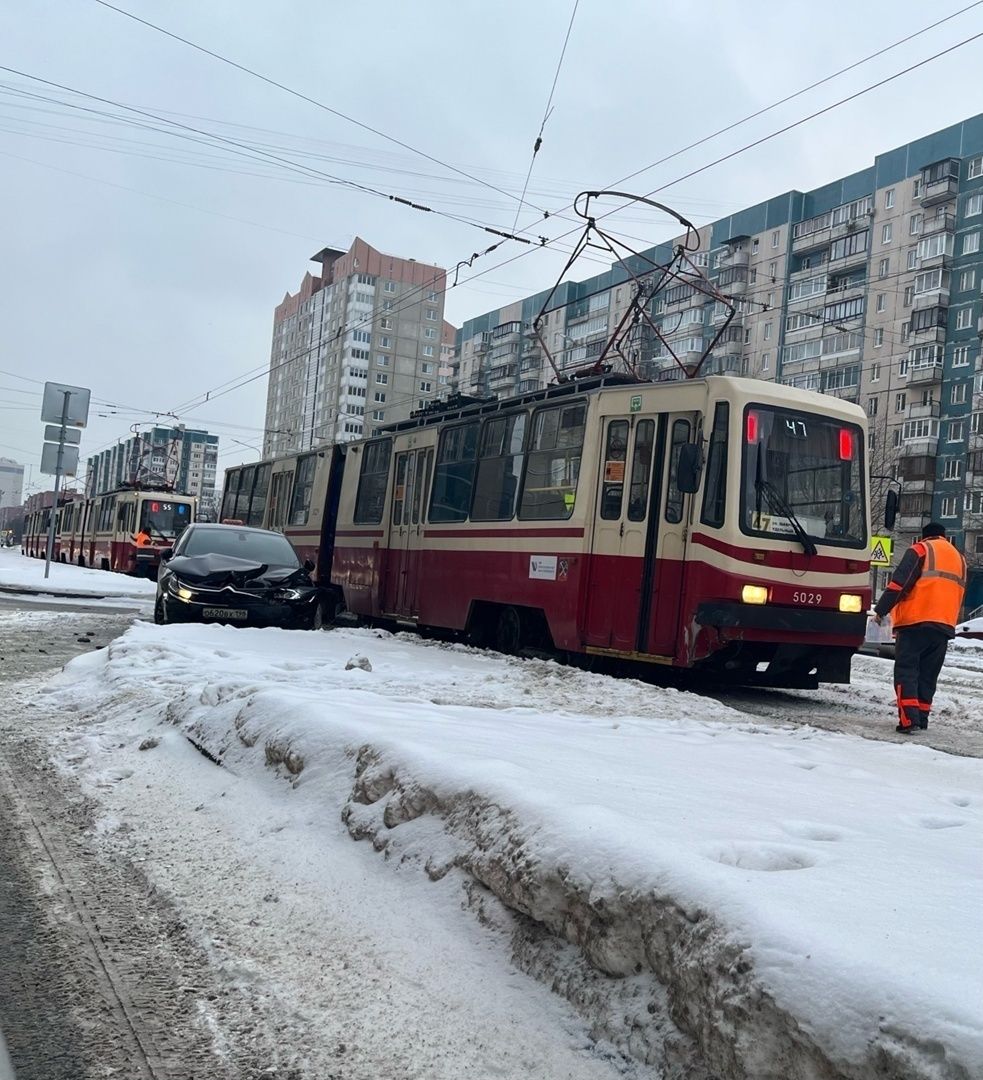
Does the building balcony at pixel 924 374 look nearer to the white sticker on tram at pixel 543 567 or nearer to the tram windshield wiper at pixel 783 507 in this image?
the white sticker on tram at pixel 543 567

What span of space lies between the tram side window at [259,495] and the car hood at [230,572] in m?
8.18

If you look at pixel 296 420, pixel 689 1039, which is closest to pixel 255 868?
pixel 689 1039

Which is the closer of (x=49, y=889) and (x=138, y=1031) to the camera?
(x=138, y=1031)

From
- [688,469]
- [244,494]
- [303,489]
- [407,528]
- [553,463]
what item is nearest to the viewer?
[688,469]

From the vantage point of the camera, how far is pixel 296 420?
116938 millimetres

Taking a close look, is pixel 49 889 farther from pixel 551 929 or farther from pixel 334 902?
pixel 551 929

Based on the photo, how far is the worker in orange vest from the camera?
9266mm

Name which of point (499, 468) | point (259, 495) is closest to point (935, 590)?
point (499, 468)

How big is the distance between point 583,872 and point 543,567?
886cm

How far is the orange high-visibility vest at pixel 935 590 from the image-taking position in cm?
934

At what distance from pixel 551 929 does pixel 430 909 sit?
1.92 feet

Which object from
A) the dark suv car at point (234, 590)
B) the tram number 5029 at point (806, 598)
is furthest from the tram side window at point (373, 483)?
the tram number 5029 at point (806, 598)

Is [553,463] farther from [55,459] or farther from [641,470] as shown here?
[55,459]

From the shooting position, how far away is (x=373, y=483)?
17.0 metres
